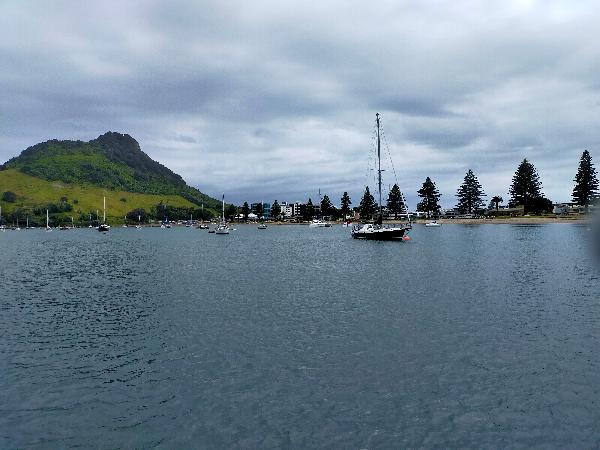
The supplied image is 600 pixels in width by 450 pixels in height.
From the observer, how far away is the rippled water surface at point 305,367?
16.0 m

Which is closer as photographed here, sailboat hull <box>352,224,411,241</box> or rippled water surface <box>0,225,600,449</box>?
rippled water surface <box>0,225,600,449</box>

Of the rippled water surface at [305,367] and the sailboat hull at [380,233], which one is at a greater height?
the sailboat hull at [380,233]

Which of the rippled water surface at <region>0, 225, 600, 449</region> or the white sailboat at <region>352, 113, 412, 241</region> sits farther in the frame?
the white sailboat at <region>352, 113, 412, 241</region>

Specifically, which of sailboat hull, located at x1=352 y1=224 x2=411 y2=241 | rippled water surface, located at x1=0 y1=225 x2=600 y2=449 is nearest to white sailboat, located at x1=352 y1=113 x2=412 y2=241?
sailboat hull, located at x1=352 y1=224 x2=411 y2=241

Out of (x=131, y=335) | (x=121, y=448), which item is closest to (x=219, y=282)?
(x=131, y=335)

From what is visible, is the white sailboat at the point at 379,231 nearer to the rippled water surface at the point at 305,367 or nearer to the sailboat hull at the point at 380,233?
the sailboat hull at the point at 380,233

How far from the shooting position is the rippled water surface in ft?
52.5

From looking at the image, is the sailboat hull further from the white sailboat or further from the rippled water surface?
the rippled water surface

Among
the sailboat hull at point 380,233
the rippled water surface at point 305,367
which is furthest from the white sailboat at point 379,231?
the rippled water surface at point 305,367

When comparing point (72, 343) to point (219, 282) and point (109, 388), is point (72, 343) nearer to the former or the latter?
point (109, 388)

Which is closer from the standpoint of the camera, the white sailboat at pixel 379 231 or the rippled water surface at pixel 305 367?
the rippled water surface at pixel 305 367

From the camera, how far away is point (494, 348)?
988 inches

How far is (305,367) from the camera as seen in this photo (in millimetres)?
22609

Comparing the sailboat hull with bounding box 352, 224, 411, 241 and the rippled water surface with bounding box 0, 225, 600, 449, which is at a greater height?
the sailboat hull with bounding box 352, 224, 411, 241
